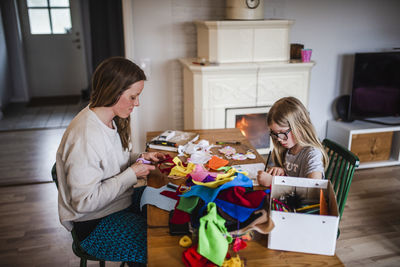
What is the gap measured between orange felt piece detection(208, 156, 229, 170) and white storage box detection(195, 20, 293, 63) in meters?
1.45

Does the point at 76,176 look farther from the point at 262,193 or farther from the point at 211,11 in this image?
the point at 211,11

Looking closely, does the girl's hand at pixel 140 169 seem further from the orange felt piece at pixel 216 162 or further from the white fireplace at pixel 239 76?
the white fireplace at pixel 239 76

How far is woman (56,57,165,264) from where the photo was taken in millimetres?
1316

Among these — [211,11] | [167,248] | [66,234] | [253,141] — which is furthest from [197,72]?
[167,248]

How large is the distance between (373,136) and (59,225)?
9.54 ft

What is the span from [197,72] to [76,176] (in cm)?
184

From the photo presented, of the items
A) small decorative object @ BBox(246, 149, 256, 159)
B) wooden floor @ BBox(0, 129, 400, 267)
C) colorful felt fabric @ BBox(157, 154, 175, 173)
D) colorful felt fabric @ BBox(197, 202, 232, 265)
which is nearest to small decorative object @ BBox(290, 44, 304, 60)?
wooden floor @ BBox(0, 129, 400, 267)

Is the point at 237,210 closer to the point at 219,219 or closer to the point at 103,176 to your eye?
the point at 219,219

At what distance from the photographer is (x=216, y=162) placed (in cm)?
171

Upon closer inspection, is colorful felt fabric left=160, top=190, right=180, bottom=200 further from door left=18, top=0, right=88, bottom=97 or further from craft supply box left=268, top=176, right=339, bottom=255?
door left=18, top=0, right=88, bottom=97

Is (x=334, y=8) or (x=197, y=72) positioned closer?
(x=197, y=72)

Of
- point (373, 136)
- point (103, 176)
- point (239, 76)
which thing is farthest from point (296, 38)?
point (103, 176)

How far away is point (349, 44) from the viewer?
3.68 meters

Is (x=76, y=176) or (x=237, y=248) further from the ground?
(x=76, y=176)
